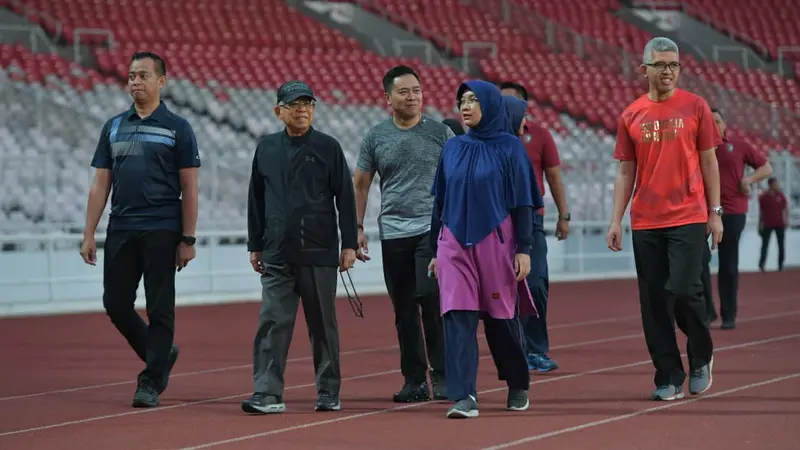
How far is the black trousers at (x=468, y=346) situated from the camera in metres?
7.41

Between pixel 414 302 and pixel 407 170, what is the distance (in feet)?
2.52

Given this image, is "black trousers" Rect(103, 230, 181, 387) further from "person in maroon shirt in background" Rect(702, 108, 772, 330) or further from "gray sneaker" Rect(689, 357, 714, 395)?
"person in maroon shirt in background" Rect(702, 108, 772, 330)

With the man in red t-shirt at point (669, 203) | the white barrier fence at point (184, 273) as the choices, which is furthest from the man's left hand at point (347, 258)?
the white barrier fence at point (184, 273)

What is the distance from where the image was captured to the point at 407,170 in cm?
834

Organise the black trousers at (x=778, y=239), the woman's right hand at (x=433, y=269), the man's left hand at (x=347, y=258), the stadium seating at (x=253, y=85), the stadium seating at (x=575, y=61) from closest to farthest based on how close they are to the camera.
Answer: the woman's right hand at (x=433, y=269) → the man's left hand at (x=347, y=258) → the stadium seating at (x=253, y=85) → the black trousers at (x=778, y=239) → the stadium seating at (x=575, y=61)

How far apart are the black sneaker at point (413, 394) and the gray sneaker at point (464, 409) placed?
2.73ft

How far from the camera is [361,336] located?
43.4 ft

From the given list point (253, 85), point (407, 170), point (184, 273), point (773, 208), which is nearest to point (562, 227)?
→ point (407, 170)

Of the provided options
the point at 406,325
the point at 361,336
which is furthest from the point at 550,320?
the point at 406,325

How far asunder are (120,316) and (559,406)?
2535 mm

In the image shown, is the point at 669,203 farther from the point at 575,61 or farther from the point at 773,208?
the point at 575,61

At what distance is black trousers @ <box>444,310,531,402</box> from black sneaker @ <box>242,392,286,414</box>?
0.96 m

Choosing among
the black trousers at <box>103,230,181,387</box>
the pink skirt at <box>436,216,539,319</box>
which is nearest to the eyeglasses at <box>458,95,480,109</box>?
the pink skirt at <box>436,216,539,319</box>

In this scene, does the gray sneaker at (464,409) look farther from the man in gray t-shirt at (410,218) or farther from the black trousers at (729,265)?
the black trousers at (729,265)
